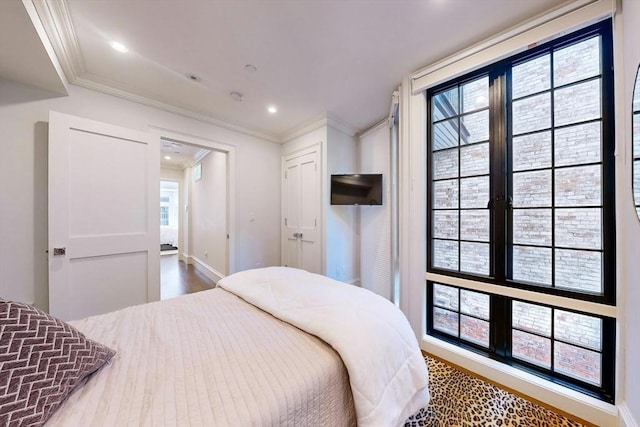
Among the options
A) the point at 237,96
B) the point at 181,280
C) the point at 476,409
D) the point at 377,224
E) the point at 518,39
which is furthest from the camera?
the point at 181,280

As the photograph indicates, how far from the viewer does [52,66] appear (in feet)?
5.60

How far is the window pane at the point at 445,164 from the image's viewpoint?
195cm

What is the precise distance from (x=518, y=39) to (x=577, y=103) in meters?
0.58

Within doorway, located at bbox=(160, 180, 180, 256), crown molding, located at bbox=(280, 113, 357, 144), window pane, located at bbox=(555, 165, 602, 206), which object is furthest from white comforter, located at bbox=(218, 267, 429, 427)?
doorway, located at bbox=(160, 180, 180, 256)

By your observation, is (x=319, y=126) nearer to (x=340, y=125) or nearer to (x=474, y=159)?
(x=340, y=125)

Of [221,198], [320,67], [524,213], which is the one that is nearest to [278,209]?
[221,198]

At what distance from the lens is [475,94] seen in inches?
72.9

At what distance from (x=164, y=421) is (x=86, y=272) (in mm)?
2298

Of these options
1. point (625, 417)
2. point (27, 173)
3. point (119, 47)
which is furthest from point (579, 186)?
point (27, 173)

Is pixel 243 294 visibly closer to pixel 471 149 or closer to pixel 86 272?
pixel 86 272

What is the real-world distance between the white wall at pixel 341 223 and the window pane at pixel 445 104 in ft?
4.44

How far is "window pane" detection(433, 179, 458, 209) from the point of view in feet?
6.37

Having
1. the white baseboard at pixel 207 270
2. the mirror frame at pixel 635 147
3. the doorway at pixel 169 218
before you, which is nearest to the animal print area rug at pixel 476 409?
the mirror frame at pixel 635 147

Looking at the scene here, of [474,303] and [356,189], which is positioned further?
[356,189]
